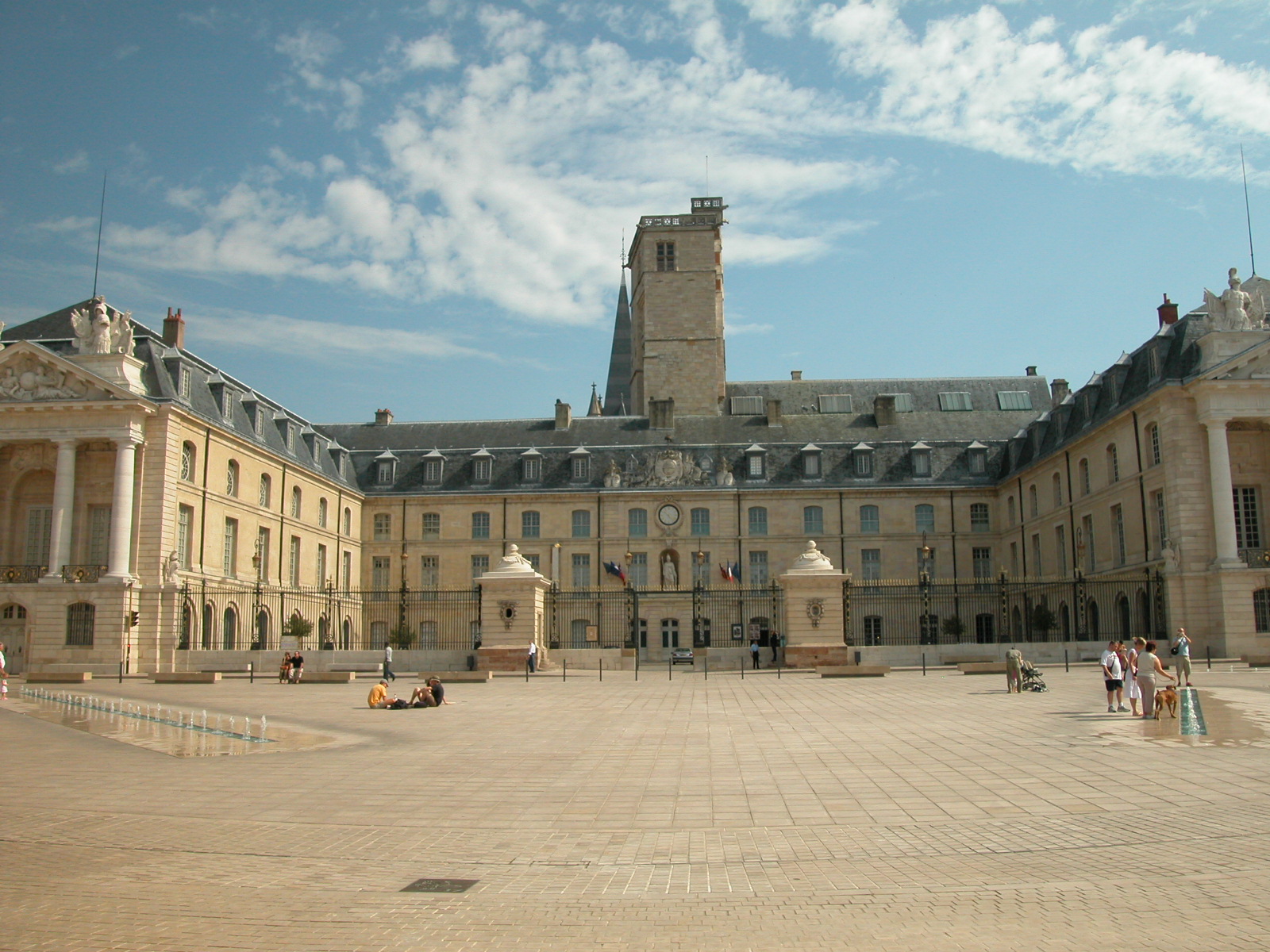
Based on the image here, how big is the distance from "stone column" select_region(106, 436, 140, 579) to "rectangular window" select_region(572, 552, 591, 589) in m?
22.4

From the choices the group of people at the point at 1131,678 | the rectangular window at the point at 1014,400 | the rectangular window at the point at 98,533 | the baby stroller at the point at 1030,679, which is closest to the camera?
the group of people at the point at 1131,678

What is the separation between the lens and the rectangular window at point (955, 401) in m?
62.9

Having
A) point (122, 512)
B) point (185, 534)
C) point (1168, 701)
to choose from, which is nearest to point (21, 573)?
point (122, 512)

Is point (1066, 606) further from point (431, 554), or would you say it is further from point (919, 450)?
point (431, 554)

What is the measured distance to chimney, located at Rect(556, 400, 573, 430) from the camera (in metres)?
59.7

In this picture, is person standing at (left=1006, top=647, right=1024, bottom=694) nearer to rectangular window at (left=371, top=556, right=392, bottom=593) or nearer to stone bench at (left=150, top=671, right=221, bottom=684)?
stone bench at (left=150, top=671, right=221, bottom=684)

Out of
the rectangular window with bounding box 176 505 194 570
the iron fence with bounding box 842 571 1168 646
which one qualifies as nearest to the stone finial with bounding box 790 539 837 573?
the iron fence with bounding box 842 571 1168 646

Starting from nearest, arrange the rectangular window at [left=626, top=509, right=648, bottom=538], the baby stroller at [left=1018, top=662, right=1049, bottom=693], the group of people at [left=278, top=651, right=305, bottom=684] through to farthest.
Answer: the baby stroller at [left=1018, top=662, right=1049, bottom=693] → the group of people at [left=278, top=651, right=305, bottom=684] → the rectangular window at [left=626, top=509, right=648, bottom=538]

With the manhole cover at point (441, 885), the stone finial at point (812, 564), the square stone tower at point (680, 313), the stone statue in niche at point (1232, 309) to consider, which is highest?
the square stone tower at point (680, 313)

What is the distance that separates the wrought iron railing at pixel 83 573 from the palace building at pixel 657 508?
0.08 m

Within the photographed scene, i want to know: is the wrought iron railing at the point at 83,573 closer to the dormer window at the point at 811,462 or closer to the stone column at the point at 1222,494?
the dormer window at the point at 811,462

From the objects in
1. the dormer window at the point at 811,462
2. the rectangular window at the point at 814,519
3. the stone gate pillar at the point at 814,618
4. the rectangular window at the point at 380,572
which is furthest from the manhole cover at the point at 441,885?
the rectangular window at the point at 380,572

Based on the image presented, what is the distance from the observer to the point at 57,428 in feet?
129

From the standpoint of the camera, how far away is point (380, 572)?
5753 cm
